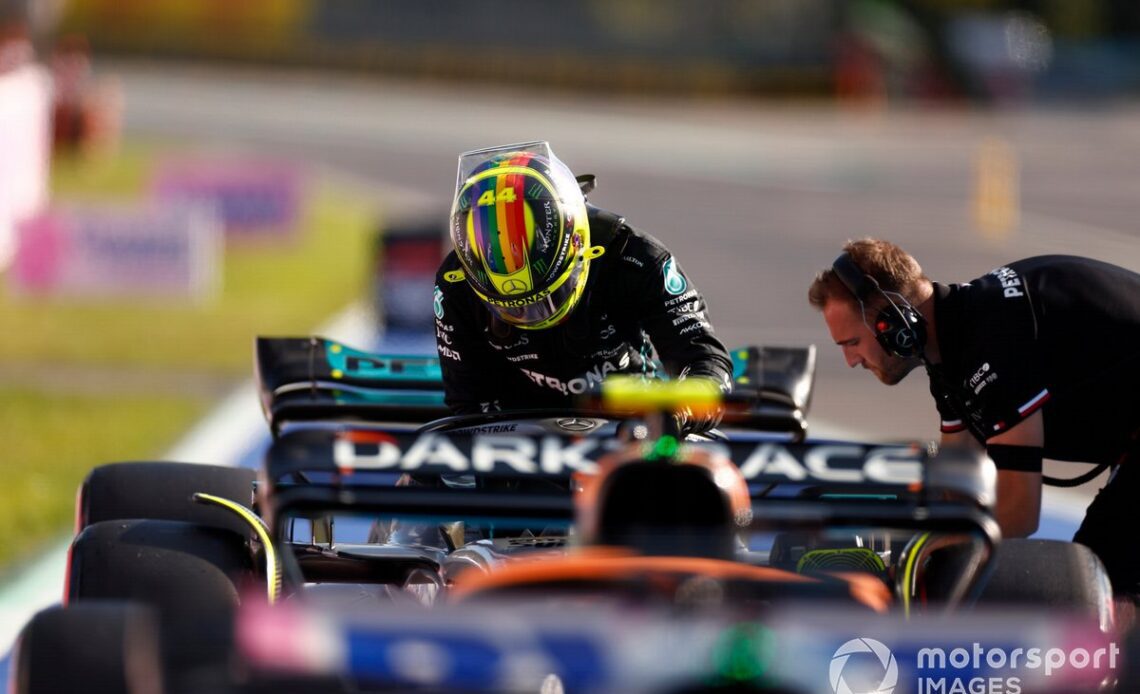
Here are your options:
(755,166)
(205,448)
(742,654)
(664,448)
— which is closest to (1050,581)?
(664,448)

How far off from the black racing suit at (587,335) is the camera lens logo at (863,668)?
2.13 meters

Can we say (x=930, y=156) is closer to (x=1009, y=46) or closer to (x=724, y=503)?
(x=1009, y=46)

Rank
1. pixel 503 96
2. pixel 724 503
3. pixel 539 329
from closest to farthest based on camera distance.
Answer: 1. pixel 724 503
2. pixel 539 329
3. pixel 503 96

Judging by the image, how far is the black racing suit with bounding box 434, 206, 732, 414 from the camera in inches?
241

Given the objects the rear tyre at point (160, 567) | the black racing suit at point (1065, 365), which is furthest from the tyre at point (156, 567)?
the black racing suit at point (1065, 365)

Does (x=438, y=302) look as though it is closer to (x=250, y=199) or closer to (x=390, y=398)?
(x=390, y=398)

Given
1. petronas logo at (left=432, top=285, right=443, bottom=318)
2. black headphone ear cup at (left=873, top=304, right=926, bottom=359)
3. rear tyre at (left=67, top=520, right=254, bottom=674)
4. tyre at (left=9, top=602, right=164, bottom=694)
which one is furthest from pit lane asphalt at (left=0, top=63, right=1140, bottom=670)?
tyre at (left=9, top=602, right=164, bottom=694)

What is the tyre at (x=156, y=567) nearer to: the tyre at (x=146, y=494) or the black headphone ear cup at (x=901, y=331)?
the tyre at (x=146, y=494)

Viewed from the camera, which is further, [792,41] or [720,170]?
[792,41]

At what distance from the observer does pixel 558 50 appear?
148 ft

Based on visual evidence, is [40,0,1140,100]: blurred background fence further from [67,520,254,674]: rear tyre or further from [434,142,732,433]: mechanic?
[67,520,254,674]: rear tyre

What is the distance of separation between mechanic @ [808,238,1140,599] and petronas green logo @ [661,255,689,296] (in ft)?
2.90

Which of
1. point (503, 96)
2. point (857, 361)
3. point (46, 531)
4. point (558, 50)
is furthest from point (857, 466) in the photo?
point (558, 50)

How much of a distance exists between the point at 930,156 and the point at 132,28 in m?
19.9
